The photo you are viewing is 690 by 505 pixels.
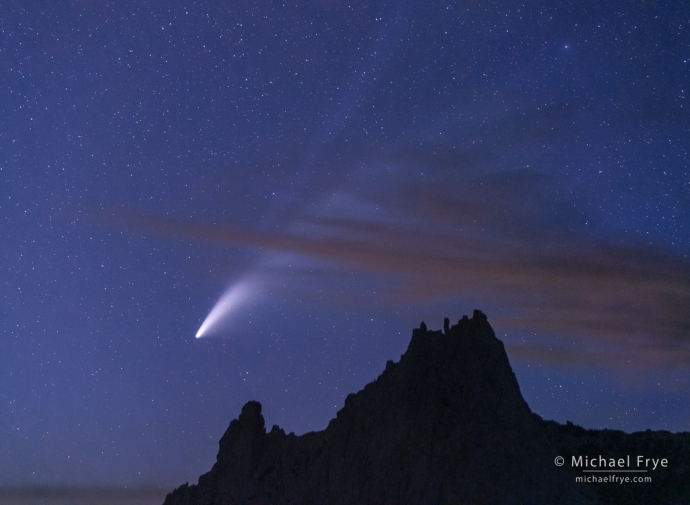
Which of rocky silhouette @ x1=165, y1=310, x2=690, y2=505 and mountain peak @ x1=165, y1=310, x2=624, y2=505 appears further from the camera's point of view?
rocky silhouette @ x1=165, y1=310, x2=690, y2=505

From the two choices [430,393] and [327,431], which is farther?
[327,431]

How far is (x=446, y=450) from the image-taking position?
57719mm

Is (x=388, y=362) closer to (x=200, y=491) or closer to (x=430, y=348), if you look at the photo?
(x=430, y=348)

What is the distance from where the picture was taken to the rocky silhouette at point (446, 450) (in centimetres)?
5506

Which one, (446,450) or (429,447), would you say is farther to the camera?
(429,447)

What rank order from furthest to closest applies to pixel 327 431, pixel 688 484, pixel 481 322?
pixel 327 431 < pixel 481 322 < pixel 688 484

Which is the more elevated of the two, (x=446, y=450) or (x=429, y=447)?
(x=429, y=447)

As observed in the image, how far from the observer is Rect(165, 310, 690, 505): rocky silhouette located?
55.1m

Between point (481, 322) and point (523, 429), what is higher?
point (481, 322)

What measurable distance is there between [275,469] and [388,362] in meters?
16.7

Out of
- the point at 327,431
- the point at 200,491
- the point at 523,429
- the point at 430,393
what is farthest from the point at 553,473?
the point at 200,491

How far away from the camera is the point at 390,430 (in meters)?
62.6

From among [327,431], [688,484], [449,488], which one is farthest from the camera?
[327,431]

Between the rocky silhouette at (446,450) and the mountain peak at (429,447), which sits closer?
the mountain peak at (429,447)
